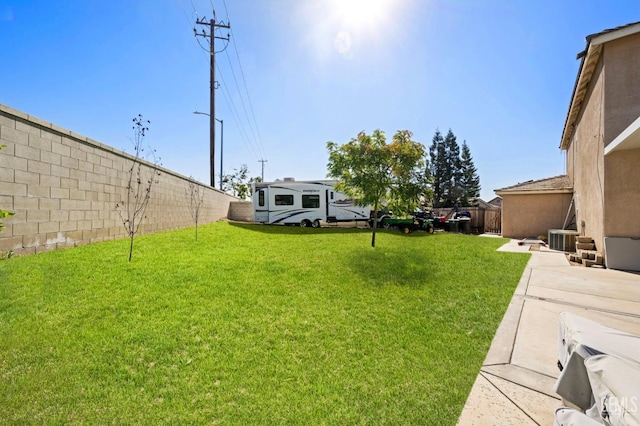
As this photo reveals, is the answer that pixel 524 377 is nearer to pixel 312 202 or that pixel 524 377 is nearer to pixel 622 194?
pixel 622 194

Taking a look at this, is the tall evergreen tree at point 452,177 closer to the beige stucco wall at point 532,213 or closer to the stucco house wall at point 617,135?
the beige stucco wall at point 532,213

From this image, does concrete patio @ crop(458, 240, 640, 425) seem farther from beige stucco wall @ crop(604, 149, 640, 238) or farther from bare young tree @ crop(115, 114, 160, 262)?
bare young tree @ crop(115, 114, 160, 262)

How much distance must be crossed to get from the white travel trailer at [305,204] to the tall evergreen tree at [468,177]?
3630cm

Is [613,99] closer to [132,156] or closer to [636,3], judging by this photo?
[636,3]

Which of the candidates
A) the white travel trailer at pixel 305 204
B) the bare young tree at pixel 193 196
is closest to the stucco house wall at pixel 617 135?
the white travel trailer at pixel 305 204

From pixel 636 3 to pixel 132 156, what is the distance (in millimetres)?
14058

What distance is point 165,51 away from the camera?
9234 millimetres

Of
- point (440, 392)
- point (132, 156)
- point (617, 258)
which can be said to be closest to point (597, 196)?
point (617, 258)

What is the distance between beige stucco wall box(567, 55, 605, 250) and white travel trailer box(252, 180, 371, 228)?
910 cm

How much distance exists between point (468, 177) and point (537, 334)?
157 feet

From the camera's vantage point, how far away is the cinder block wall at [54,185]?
4.16 m

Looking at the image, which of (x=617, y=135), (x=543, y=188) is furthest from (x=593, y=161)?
(x=543, y=188)

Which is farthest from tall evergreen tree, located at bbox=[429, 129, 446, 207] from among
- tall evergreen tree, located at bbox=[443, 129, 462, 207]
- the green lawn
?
the green lawn

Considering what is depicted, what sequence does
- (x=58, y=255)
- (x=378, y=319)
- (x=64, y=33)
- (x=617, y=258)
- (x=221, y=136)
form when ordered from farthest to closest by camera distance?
1. (x=221, y=136)
2. (x=64, y=33)
3. (x=617, y=258)
4. (x=58, y=255)
5. (x=378, y=319)
